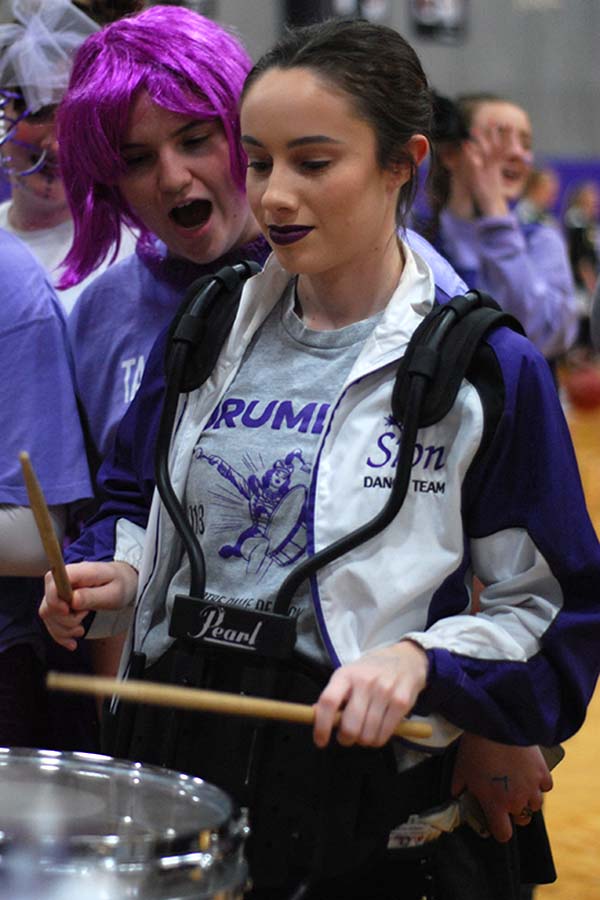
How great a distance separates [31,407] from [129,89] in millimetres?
451

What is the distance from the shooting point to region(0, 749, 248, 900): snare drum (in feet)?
3.75

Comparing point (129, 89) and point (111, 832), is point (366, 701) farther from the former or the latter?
point (129, 89)

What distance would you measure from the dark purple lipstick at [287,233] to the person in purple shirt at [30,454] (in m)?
0.51

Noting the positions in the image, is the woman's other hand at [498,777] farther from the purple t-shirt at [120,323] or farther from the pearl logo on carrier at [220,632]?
the purple t-shirt at [120,323]

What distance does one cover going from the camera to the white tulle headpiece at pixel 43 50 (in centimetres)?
232

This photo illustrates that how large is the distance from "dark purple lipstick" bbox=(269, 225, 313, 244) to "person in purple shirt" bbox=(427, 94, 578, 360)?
1.96 metres

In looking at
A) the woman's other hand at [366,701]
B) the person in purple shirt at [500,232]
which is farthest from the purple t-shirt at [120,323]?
the person in purple shirt at [500,232]

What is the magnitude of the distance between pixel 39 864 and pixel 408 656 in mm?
417

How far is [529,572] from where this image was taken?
147 cm

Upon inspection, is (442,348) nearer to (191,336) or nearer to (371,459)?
(371,459)

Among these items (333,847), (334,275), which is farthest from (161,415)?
(333,847)

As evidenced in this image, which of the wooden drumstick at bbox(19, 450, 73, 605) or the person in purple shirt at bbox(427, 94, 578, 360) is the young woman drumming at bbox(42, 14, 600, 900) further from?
the person in purple shirt at bbox(427, 94, 578, 360)

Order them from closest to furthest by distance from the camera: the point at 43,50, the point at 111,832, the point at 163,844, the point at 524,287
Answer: the point at 163,844, the point at 111,832, the point at 43,50, the point at 524,287

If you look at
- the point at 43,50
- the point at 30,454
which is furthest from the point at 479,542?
the point at 43,50
